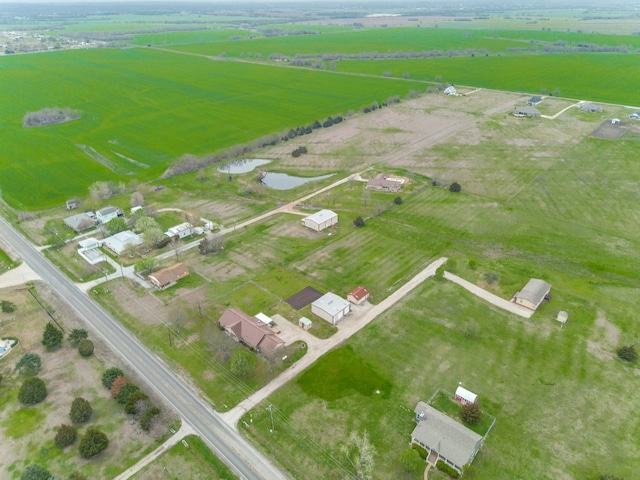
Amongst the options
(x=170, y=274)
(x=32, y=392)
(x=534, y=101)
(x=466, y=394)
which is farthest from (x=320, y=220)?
(x=534, y=101)

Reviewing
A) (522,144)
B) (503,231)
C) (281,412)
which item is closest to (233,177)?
(503,231)

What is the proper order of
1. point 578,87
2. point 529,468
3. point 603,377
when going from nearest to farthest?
point 529,468 < point 603,377 < point 578,87

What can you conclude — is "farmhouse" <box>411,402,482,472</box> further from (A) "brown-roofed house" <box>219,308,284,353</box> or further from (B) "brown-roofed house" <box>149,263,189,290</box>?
(B) "brown-roofed house" <box>149,263,189,290</box>

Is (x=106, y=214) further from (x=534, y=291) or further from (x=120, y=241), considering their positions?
(x=534, y=291)

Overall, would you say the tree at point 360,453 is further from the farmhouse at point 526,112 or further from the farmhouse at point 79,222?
the farmhouse at point 526,112

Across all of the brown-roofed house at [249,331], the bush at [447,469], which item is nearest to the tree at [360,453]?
Answer: the bush at [447,469]


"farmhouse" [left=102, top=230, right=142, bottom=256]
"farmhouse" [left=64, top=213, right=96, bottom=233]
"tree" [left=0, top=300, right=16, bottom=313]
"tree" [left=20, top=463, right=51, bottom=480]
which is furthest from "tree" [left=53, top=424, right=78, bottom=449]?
"farmhouse" [left=64, top=213, right=96, bottom=233]

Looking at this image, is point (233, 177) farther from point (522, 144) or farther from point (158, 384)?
point (522, 144)
